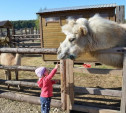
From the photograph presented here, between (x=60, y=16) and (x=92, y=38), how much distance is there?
7.04 meters

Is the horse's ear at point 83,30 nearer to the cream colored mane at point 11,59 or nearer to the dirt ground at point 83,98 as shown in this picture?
the dirt ground at point 83,98

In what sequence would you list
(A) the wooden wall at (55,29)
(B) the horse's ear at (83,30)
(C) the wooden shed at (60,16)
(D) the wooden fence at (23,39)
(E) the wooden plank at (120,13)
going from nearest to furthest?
(B) the horse's ear at (83,30) → (E) the wooden plank at (120,13) → (C) the wooden shed at (60,16) → (A) the wooden wall at (55,29) → (D) the wooden fence at (23,39)

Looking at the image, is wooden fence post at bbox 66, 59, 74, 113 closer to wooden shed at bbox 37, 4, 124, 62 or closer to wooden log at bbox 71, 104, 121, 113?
wooden log at bbox 71, 104, 121, 113

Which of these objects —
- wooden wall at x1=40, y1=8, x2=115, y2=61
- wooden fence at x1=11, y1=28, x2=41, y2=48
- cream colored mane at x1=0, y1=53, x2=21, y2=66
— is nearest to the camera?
cream colored mane at x1=0, y1=53, x2=21, y2=66

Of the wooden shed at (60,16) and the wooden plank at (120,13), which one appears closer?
the wooden plank at (120,13)

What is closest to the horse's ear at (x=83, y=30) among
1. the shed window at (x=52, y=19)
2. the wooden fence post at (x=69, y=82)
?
the wooden fence post at (x=69, y=82)

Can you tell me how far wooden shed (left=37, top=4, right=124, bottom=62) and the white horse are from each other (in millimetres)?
5926

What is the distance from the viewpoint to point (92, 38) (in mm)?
2994

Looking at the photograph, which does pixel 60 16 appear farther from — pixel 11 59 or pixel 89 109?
pixel 89 109

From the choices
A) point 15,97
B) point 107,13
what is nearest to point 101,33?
point 15,97

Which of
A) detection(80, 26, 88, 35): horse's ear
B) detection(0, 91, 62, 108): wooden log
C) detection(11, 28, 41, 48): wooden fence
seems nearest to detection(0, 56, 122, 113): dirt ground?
detection(0, 91, 62, 108): wooden log

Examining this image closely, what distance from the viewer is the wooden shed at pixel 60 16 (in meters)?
8.56

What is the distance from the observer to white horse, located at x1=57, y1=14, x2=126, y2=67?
2924 mm

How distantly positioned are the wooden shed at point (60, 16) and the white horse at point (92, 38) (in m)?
5.93
